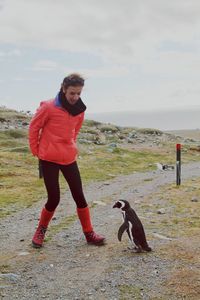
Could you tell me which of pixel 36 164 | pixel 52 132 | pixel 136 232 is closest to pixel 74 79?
pixel 52 132

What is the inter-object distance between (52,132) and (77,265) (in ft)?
8.02

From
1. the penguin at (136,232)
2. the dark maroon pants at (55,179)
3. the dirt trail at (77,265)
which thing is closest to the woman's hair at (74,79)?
the dark maroon pants at (55,179)

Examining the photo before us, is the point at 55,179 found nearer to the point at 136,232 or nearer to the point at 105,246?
the point at 105,246

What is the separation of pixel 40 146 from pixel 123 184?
10658 millimetres

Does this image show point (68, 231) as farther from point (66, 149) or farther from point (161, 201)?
point (161, 201)

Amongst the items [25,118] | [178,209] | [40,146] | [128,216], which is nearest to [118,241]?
[128,216]

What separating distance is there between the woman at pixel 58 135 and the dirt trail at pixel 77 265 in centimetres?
52

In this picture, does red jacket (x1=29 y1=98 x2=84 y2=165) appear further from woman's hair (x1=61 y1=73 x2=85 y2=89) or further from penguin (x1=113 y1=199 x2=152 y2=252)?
penguin (x1=113 y1=199 x2=152 y2=252)

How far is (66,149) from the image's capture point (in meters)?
8.90

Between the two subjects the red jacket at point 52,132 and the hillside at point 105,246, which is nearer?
the hillside at point 105,246

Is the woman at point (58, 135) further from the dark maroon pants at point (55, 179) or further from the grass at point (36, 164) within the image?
the grass at point (36, 164)

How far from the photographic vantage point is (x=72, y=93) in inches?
333

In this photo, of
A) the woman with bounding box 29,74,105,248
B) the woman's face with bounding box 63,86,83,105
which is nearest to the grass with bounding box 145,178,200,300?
the woman with bounding box 29,74,105,248

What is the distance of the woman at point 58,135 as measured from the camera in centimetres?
861
